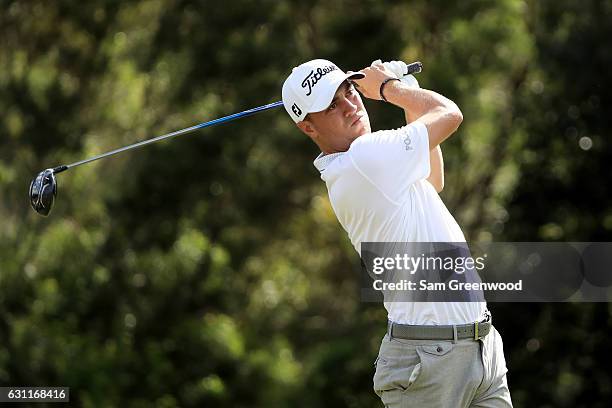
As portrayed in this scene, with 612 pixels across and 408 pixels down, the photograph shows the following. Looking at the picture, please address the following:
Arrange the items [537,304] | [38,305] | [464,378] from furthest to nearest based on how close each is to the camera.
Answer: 1. [38,305]
2. [537,304]
3. [464,378]

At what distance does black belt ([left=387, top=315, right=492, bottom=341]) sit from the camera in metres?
2.95

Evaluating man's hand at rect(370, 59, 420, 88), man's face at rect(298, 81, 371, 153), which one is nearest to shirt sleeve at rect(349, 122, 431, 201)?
man's face at rect(298, 81, 371, 153)

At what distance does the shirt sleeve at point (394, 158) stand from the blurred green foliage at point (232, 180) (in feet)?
15.7

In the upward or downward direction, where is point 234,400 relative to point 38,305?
downward

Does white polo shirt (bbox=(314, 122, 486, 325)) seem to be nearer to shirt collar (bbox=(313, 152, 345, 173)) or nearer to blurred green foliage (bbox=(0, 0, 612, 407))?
shirt collar (bbox=(313, 152, 345, 173))

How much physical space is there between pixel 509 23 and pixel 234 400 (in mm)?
3291

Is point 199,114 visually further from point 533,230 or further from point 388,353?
point 388,353

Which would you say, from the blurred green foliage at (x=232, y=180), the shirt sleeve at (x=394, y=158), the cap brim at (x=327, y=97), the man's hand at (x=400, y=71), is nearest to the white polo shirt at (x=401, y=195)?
the shirt sleeve at (x=394, y=158)

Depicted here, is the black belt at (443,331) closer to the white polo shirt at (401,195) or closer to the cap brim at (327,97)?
the white polo shirt at (401,195)

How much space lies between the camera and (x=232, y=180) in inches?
364

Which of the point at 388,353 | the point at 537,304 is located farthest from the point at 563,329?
the point at 388,353

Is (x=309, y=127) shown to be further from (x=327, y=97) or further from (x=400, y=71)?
(x=400, y=71)

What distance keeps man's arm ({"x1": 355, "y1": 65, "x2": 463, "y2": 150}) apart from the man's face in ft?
0.25

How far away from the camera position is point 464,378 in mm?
2965
